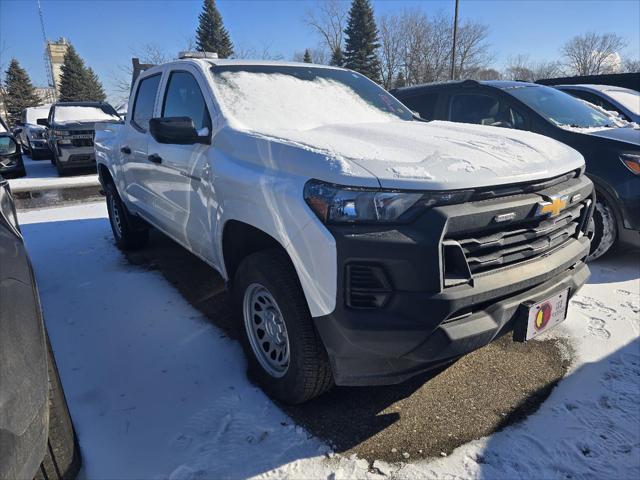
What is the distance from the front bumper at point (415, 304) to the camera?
1800 mm

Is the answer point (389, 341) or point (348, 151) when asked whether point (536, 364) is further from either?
point (348, 151)

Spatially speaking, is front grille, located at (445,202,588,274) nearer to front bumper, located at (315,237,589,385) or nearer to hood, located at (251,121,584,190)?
front bumper, located at (315,237,589,385)

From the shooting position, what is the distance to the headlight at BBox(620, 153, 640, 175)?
4051 mm

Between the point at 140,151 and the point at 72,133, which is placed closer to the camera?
the point at 140,151

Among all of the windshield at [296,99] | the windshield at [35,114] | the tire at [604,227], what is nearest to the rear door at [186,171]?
the windshield at [296,99]

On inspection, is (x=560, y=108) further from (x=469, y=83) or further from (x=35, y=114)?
(x=35, y=114)

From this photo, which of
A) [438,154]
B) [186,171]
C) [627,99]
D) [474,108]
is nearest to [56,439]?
[186,171]

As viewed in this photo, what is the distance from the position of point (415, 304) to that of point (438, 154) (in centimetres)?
76

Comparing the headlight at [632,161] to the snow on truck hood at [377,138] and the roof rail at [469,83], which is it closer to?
the snow on truck hood at [377,138]

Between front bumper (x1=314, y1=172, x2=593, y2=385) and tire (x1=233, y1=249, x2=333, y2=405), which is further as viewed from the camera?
tire (x1=233, y1=249, x2=333, y2=405)

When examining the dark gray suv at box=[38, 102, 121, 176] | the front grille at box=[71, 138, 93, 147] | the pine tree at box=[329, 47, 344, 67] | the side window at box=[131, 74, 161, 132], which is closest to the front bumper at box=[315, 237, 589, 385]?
the side window at box=[131, 74, 161, 132]

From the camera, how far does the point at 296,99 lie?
3.15 meters

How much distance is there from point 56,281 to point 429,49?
1769 inches

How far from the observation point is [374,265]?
5.93ft
